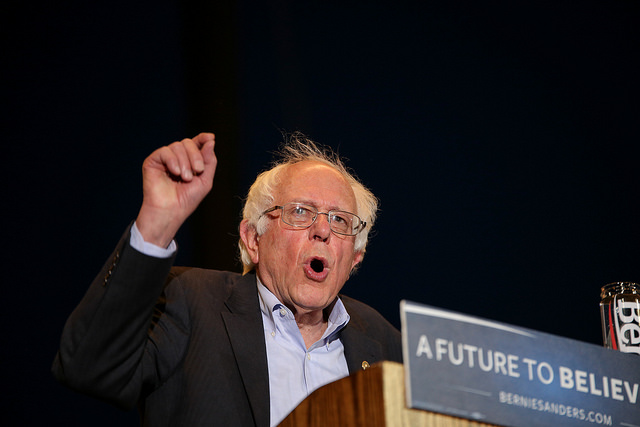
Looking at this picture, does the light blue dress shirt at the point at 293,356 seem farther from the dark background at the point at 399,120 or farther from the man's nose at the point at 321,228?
the dark background at the point at 399,120

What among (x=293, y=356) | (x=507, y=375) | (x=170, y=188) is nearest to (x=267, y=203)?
(x=293, y=356)

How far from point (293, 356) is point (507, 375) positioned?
0.95m

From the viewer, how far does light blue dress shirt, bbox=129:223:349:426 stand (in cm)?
169

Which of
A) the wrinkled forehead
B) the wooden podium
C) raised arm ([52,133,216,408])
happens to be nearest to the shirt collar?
the wrinkled forehead

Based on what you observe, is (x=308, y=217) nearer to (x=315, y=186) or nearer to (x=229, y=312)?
(x=315, y=186)

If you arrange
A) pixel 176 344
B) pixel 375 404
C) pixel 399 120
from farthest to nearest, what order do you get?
pixel 399 120, pixel 176 344, pixel 375 404

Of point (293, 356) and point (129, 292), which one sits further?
point (293, 356)

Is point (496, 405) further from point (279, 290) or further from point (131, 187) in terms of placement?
point (131, 187)

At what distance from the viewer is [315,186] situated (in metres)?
2.01

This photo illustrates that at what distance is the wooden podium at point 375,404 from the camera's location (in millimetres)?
844

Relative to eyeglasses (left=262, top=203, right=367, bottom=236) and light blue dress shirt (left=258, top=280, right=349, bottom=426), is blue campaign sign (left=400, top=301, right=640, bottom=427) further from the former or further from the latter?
eyeglasses (left=262, top=203, right=367, bottom=236)

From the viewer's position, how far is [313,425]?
98 cm

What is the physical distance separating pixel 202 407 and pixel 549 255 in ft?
6.32

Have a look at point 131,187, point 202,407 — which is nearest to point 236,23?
point 131,187
